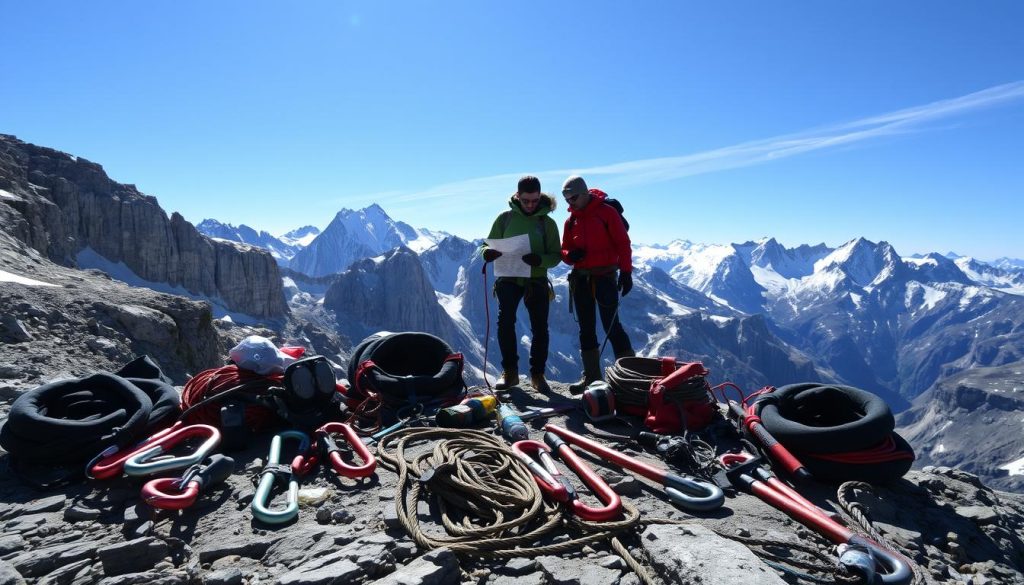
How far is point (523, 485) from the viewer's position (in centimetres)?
516

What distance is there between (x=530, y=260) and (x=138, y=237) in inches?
4289

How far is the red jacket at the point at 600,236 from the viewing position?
948cm

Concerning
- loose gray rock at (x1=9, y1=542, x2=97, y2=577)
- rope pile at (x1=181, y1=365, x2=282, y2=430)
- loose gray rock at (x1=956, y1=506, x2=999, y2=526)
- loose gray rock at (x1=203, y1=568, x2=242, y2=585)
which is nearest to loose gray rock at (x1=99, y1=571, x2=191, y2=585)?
loose gray rock at (x1=203, y1=568, x2=242, y2=585)

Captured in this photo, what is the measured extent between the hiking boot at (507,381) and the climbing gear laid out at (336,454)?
396 cm

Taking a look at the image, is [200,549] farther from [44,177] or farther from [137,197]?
[137,197]

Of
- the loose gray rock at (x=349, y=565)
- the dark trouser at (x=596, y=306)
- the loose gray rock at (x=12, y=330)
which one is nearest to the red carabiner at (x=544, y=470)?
the loose gray rock at (x=349, y=565)

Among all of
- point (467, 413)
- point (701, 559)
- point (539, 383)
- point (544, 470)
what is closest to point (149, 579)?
point (544, 470)

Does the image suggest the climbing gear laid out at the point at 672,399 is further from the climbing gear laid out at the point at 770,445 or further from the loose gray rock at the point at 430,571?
the loose gray rock at the point at 430,571

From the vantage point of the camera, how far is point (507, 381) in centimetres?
1046

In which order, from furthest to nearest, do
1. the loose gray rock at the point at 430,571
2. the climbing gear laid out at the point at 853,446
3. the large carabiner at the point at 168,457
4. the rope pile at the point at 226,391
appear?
the rope pile at the point at 226,391, the climbing gear laid out at the point at 853,446, the large carabiner at the point at 168,457, the loose gray rock at the point at 430,571

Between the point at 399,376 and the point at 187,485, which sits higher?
the point at 399,376

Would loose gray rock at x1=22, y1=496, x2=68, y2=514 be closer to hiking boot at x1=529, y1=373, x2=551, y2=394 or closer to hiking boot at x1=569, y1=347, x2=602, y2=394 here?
hiking boot at x1=529, y1=373, x2=551, y2=394

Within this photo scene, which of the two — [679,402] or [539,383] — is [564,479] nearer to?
[679,402]

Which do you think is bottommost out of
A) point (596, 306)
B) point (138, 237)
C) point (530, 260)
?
point (596, 306)
